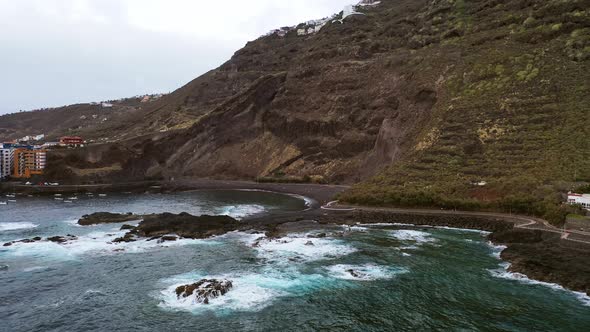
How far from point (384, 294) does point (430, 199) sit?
117 feet

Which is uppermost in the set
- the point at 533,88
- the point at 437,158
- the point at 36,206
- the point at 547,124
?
the point at 533,88

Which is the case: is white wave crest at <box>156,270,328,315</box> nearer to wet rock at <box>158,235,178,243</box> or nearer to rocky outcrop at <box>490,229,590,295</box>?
wet rock at <box>158,235,178,243</box>

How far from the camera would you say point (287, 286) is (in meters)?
37.0

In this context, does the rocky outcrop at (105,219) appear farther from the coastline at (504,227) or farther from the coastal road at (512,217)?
the coastal road at (512,217)

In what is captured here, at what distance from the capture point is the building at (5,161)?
131125mm

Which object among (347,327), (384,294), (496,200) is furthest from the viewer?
(496,200)

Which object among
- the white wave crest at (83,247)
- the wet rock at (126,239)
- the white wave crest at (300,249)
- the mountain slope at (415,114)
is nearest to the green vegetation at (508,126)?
the mountain slope at (415,114)

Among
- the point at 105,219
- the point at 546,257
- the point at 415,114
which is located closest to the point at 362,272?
the point at 546,257

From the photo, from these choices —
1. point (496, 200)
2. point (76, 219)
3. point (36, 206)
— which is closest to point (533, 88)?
point (496, 200)

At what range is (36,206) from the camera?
88125mm

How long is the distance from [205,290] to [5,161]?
128 m

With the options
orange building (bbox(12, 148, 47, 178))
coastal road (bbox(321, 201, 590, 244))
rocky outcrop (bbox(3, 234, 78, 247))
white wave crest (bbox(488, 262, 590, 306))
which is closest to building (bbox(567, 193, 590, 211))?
coastal road (bbox(321, 201, 590, 244))

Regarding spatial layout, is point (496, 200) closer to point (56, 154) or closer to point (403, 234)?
point (403, 234)

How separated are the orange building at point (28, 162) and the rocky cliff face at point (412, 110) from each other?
966 inches
